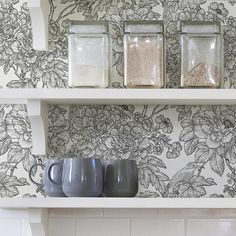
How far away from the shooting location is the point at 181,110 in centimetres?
153

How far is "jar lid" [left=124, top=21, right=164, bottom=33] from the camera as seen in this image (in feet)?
4.66

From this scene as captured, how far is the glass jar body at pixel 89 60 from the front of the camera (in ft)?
4.60

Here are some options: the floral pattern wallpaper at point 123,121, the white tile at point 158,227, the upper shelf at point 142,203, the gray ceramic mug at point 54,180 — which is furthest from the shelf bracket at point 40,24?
the white tile at point 158,227

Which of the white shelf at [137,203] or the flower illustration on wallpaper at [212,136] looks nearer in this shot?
the white shelf at [137,203]

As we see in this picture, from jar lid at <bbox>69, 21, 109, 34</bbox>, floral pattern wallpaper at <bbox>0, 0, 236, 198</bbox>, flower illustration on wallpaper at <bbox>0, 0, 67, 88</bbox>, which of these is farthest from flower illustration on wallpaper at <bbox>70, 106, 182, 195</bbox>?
jar lid at <bbox>69, 21, 109, 34</bbox>

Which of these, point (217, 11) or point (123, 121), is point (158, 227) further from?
point (217, 11)

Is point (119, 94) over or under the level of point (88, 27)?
under

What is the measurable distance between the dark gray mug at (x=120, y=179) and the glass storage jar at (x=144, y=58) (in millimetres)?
193

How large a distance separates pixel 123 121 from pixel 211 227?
0.36m

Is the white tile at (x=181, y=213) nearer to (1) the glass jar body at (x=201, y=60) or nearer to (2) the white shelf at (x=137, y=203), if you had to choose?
(2) the white shelf at (x=137, y=203)

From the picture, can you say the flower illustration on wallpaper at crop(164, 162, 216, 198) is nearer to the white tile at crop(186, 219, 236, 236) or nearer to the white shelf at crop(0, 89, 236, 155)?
the white tile at crop(186, 219, 236, 236)

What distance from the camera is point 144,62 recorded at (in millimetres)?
1395

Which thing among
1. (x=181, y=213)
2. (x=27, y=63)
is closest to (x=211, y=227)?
(x=181, y=213)

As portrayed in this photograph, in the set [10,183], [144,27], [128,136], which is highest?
[144,27]
